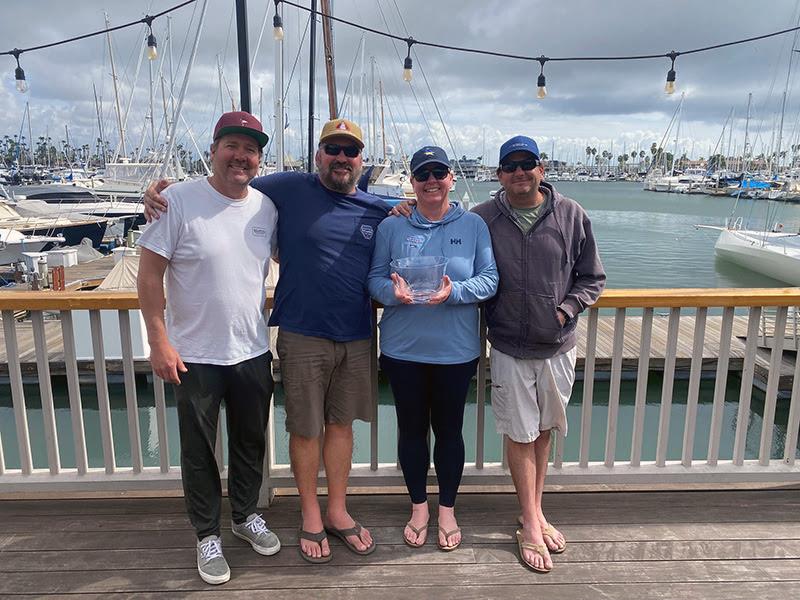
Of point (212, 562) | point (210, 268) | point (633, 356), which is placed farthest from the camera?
point (633, 356)

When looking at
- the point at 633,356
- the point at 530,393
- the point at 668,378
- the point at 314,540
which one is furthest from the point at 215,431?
the point at 633,356

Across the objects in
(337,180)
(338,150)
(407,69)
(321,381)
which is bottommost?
(321,381)

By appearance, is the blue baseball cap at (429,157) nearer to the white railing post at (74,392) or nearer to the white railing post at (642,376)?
the white railing post at (642,376)

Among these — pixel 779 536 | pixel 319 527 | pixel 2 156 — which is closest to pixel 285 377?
pixel 319 527

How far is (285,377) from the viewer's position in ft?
6.93

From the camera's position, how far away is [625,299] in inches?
92.8

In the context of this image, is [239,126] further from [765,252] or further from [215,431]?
[765,252]

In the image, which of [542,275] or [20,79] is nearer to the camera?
[542,275]

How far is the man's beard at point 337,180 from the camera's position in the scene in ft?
6.81

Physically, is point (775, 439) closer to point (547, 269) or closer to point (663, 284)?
point (547, 269)

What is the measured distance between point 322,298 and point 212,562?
993 mm

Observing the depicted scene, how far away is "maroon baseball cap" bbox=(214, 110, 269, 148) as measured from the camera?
1.95 meters

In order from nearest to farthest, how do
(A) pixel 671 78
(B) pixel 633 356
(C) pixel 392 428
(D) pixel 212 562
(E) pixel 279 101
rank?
1. (D) pixel 212 562
2. (A) pixel 671 78
3. (C) pixel 392 428
4. (B) pixel 633 356
5. (E) pixel 279 101

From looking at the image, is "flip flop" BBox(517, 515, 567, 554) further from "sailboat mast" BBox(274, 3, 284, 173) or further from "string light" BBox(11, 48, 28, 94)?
"sailboat mast" BBox(274, 3, 284, 173)
